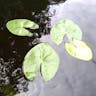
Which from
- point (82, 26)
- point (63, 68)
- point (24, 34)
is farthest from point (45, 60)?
point (82, 26)

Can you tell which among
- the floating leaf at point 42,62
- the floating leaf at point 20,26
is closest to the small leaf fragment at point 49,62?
the floating leaf at point 42,62

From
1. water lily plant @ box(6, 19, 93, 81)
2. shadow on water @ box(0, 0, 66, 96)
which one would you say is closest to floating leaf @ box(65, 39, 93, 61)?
water lily plant @ box(6, 19, 93, 81)

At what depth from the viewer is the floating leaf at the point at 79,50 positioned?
3.82 feet

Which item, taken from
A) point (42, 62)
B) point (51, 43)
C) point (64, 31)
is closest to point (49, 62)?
point (42, 62)

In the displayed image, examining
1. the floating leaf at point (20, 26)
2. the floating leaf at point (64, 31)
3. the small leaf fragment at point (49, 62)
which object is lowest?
the small leaf fragment at point (49, 62)

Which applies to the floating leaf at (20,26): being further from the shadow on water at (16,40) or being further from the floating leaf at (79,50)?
the floating leaf at (79,50)

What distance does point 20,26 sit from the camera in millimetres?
1295

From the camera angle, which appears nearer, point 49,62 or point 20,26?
point 49,62

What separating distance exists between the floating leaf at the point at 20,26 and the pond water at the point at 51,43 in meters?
0.03

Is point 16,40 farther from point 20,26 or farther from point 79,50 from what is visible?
point 79,50

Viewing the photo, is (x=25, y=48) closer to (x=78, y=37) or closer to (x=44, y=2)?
(x=78, y=37)

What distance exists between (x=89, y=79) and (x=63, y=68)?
0.44 feet

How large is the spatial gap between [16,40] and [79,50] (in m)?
0.33

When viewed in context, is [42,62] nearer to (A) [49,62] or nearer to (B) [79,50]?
(A) [49,62]
